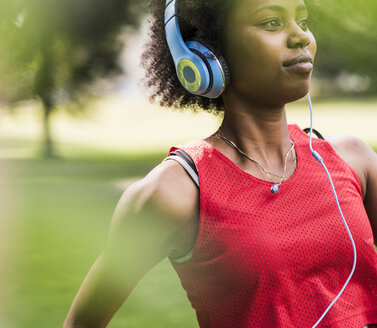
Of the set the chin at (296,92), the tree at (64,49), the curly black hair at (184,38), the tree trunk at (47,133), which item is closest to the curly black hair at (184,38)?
the curly black hair at (184,38)

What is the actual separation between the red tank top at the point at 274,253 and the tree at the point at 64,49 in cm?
1065

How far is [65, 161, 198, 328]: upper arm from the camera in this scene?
1504 mm

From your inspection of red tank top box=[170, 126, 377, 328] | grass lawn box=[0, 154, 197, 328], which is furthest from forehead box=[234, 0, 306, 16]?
grass lawn box=[0, 154, 197, 328]

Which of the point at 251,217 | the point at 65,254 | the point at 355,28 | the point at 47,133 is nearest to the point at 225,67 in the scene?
the point at 251,217

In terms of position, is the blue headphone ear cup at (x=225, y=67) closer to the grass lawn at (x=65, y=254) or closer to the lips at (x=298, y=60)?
the lips at (x=298, y=60)

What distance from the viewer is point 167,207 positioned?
58.8 inches

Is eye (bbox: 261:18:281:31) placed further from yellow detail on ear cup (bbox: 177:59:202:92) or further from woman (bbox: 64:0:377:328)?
yellow detail on ear cup (bbox: 177:59:202:92)

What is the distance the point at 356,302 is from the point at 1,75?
10892mm

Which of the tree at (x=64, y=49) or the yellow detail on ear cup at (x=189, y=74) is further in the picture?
the tree at (x=64, y=49)

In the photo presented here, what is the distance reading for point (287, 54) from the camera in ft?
5.01

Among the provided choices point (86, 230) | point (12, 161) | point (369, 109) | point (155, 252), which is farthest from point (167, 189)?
point (369, 109)

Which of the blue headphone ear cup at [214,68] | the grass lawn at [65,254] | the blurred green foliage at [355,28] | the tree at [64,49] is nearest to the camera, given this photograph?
the blue headphone ear cup at [214,68]

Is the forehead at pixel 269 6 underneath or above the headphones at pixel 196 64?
above

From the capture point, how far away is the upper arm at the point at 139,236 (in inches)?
59.2
